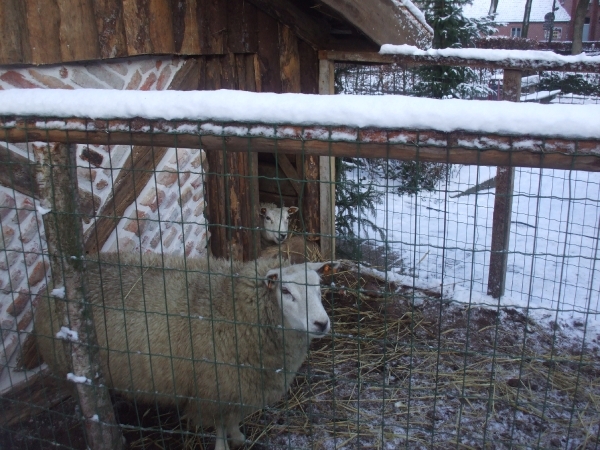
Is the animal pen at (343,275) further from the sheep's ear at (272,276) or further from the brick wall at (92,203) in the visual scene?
the sheep's ear at (272,276)

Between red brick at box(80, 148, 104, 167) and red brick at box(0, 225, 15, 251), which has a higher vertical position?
red brick at box(80, 148, 104, 167)

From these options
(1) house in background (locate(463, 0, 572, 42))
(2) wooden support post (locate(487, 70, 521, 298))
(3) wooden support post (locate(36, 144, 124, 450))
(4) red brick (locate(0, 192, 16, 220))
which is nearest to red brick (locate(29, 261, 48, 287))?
(4) red brick (locate(0, 192, 16, 220))

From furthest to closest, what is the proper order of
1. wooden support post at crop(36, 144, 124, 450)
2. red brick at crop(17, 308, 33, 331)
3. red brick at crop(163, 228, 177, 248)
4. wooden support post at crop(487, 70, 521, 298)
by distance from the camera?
wooden support post at crop(487, 70, 521, 298)
red brick at crop(163, 228, 177, 248)
red brick at crop(17, 308, 33, 331)
wooden support post at crop(36, 144, 124, 450)

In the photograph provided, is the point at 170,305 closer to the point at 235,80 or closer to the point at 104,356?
the point at 104,356

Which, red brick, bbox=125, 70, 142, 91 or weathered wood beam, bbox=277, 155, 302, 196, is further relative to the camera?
weathered wood beam, bbox=277, 155, 302, 196

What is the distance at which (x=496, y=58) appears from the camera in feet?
17.4

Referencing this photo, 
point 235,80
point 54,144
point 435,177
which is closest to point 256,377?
point 54,144

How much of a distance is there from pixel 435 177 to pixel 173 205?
20.0ft

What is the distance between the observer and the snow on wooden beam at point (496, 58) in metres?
5.20

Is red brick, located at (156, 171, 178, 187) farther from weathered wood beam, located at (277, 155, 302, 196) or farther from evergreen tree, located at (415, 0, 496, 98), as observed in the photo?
evergreen tree, located at (415, 0, 496, 98)

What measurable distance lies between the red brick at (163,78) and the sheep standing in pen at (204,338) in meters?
1.92

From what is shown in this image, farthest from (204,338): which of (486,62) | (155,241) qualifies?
(486,62)

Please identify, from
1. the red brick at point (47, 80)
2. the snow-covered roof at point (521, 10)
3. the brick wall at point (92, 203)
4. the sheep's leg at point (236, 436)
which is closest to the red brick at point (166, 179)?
the brick wall at point (92, 203)

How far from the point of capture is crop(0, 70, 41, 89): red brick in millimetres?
3516
